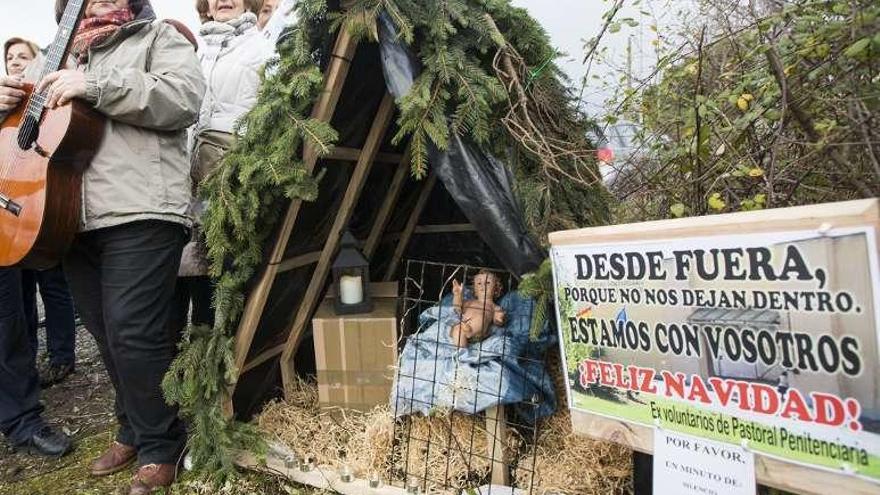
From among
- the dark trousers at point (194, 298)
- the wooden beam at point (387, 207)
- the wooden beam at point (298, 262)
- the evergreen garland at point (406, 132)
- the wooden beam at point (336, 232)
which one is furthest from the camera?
the wooden beam at point (387, 207)

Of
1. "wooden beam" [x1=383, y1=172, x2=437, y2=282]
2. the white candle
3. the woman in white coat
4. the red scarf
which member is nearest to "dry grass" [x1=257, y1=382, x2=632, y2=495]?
the white candle

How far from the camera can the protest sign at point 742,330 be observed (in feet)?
3.79

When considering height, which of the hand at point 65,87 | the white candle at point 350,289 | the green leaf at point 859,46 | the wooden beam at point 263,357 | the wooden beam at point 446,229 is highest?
the hand at point 65,87

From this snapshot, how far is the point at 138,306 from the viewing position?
2.23 m

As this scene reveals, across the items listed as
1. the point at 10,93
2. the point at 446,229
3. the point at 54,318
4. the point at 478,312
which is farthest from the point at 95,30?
the point at 54,318

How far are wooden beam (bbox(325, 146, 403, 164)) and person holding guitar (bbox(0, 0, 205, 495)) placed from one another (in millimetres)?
564

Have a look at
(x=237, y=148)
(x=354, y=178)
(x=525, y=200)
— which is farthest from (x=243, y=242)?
(x=525, y=200)

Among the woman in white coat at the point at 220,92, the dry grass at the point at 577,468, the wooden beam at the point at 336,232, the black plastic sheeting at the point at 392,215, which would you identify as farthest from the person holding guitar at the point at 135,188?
the dry grass at the point at 577,468

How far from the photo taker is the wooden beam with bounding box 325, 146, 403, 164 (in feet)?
8.07

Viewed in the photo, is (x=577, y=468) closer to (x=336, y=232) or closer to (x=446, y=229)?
(x=336, y=232)

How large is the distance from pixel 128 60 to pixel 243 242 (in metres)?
0.83

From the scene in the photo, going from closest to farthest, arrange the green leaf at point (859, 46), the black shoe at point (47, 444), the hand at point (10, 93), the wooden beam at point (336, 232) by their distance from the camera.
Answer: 1. the green leaf at point (859, 46)
2. the hand at point (10, 93)
3. the wooden beam at point (336, 232)
4. the black shoe at point (47, 444)

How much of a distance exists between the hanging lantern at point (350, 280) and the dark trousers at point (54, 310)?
222 cm

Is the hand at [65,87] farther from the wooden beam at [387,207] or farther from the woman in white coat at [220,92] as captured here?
the wooden beam at [387,207]
